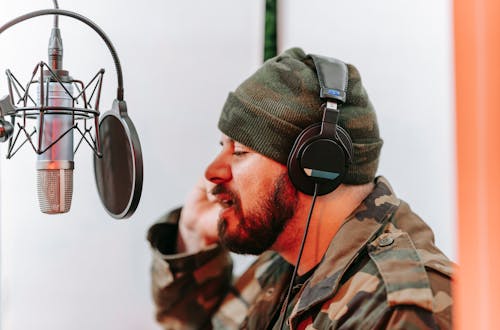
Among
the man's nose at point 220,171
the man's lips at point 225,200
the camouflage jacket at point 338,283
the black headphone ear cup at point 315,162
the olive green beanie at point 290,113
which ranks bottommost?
the camouflage jacket at point 338,283

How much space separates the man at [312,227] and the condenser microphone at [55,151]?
43 centimetres

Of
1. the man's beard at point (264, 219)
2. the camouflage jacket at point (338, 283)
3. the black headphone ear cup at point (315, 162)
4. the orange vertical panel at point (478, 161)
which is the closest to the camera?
the orange vertical panel at point (478, 161)

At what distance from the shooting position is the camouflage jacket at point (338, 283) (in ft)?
3.53

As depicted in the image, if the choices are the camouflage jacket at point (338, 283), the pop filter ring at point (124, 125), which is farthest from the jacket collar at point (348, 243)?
the pop filter ring at point (124, 125)

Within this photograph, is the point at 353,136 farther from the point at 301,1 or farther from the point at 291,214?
the point at 301,1

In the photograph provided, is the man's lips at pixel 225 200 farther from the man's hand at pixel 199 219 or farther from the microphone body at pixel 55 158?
the microphone body at pixel 55 158

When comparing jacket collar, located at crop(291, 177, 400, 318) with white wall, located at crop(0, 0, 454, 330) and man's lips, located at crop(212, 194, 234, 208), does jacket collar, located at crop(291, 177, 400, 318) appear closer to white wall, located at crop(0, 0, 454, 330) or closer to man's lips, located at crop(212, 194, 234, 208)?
white wall, located at crop(0, 0, 454, 330)

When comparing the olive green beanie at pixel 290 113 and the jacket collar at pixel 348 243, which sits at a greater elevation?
the olive green beanie at pixel 290 113

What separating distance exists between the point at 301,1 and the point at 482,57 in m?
0.95

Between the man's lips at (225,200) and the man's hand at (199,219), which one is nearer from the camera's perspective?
the man's lips at (225,200)

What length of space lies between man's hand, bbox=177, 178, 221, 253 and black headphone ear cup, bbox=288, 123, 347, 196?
0.42 meters

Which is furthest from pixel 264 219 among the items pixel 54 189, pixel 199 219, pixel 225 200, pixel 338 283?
pixel 54 189

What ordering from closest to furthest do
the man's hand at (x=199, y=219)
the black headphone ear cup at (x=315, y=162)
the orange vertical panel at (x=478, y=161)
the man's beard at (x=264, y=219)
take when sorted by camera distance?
the orange vertical panel at (x=478, y=161) → the black headphone ear cup at (x=315, y=162) → the man's beard at (x=264, y=219) → the man's hand at (x=199, y=219)

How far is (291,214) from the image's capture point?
1.32 meters
